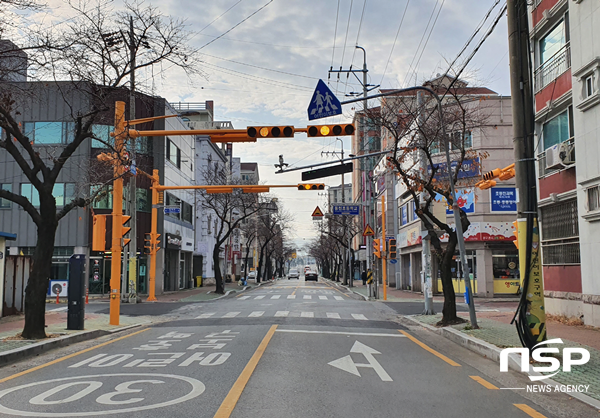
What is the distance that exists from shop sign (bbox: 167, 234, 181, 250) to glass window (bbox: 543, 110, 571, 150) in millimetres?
28733

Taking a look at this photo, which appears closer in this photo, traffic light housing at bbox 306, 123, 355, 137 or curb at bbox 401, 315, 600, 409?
curb at bbox 401, 315, 600, 409

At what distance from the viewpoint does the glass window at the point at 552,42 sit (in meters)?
18.1

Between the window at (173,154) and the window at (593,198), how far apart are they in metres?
31.5

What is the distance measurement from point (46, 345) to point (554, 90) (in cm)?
1683

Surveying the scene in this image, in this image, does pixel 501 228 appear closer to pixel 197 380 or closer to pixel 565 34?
pixel 565 34

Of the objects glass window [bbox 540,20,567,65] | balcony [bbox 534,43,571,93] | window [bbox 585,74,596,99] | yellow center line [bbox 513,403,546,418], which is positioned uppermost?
glass window [bbox 540,20,567,65]

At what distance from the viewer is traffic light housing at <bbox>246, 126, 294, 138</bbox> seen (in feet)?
42.7

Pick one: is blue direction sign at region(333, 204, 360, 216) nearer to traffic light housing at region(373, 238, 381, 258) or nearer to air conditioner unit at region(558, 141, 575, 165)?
traffic light housing at region(373, 238, 381, 258)

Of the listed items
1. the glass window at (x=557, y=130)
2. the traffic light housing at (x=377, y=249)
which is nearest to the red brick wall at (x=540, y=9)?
the glass window at (x=557, y=130)

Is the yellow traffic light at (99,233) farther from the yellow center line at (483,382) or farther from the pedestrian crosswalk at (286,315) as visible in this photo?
the yellow center line at (483,382)

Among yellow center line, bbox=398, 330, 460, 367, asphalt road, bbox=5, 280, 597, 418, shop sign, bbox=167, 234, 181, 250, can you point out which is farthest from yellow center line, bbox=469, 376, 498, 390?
shop sign, bbox=167, 234, 181, 250

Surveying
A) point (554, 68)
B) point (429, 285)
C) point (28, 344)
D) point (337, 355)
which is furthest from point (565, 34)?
point (28, 344)

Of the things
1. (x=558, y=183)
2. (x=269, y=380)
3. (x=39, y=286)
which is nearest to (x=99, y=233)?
(x=39, y=286)

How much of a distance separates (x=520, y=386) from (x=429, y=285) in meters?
12.7
